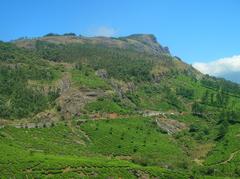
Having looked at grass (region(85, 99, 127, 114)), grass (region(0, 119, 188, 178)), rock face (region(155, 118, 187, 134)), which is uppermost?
grass (region(85, 99, 127, 114))

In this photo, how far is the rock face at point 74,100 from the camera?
154375mm

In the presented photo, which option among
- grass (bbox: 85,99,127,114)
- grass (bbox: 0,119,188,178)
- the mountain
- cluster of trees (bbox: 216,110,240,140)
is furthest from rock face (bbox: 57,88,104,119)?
cluster of trees (bbox: 216,110,240,140)

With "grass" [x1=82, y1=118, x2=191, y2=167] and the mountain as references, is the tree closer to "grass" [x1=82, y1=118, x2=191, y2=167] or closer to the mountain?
the mountain

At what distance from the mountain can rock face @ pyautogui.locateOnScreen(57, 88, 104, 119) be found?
14.7 inches

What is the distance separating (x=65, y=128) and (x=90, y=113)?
2421 centimetres

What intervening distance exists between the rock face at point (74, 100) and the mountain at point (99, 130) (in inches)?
14.7

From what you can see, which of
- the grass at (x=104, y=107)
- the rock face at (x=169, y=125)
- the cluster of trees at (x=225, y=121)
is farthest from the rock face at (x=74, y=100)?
the cluster of trees at (x=225, y=121)

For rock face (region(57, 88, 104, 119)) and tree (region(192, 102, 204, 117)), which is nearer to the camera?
rock face (region(57, 88, 104, 119))

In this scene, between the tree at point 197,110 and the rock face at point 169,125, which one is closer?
the rock face at point 169,125

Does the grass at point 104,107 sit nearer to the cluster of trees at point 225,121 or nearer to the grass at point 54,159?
the grass at point 54,159

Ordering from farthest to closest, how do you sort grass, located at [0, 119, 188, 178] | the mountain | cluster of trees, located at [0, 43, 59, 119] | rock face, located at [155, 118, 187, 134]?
rock face, located at [155, 118, 187, 134]
cluster of trees, located at [0, 43, 59, 119]
the mountain
grass, located at [0, 119, 188, 178]

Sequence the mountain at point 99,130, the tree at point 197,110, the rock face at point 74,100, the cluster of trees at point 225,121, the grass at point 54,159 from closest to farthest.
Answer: the grass at point 54,159 < the mountain at point 99,130 < the cluster of trees at point 225,121 < the rock face at point 74,100 < the tree at point 197,110

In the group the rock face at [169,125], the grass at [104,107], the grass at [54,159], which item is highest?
the grass at [104,107]

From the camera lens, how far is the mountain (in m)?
101
